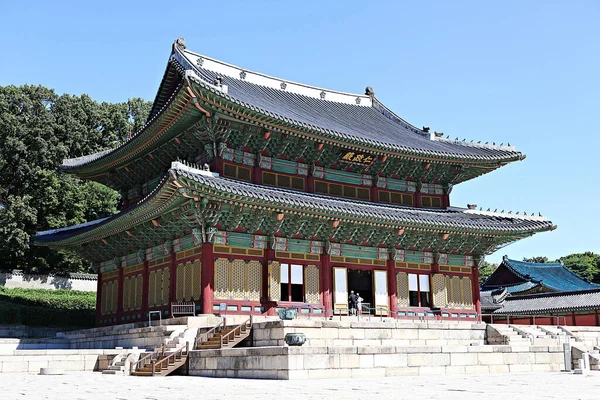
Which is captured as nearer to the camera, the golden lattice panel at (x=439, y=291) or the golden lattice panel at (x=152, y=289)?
the golden lattice panel at (x=152, y=289)

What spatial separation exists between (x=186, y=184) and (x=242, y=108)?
172 inches

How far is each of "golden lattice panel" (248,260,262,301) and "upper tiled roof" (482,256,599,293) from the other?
38.1 m

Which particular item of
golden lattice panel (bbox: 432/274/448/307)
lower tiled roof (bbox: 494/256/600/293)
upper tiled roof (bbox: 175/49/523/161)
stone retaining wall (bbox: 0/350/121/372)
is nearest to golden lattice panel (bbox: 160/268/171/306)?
stone retaining wall (bbox: 0/350/121/372)

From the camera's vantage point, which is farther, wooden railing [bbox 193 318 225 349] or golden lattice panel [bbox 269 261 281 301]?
golden lattice panel [bbox 269 261 281 301]

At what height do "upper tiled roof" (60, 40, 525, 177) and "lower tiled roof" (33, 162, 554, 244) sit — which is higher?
"upper tiled roof" (60, 40, 525, 177)

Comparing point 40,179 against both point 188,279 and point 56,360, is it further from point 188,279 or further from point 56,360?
point 56,360

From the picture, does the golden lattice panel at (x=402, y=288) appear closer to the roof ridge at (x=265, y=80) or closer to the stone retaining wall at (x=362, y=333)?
the stone retaining wall at (x=362, y=333)

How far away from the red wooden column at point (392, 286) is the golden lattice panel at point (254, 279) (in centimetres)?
682

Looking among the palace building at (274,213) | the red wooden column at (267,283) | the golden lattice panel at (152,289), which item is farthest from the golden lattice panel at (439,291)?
Result: the golden lattice panel at (152,289)

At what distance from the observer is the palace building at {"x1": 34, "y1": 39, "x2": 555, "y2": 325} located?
25938 mm

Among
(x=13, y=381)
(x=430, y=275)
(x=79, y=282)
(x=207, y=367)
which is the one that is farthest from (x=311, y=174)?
(x=79, y=282)

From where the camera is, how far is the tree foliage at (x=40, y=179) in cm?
5172

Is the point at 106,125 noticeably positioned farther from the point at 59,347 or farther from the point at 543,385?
the point at 543,385

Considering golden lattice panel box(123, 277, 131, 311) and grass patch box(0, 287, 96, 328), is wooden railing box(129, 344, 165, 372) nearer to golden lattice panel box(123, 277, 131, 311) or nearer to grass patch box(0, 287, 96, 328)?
golden lattice panel box(123, 277, 131, 311)
